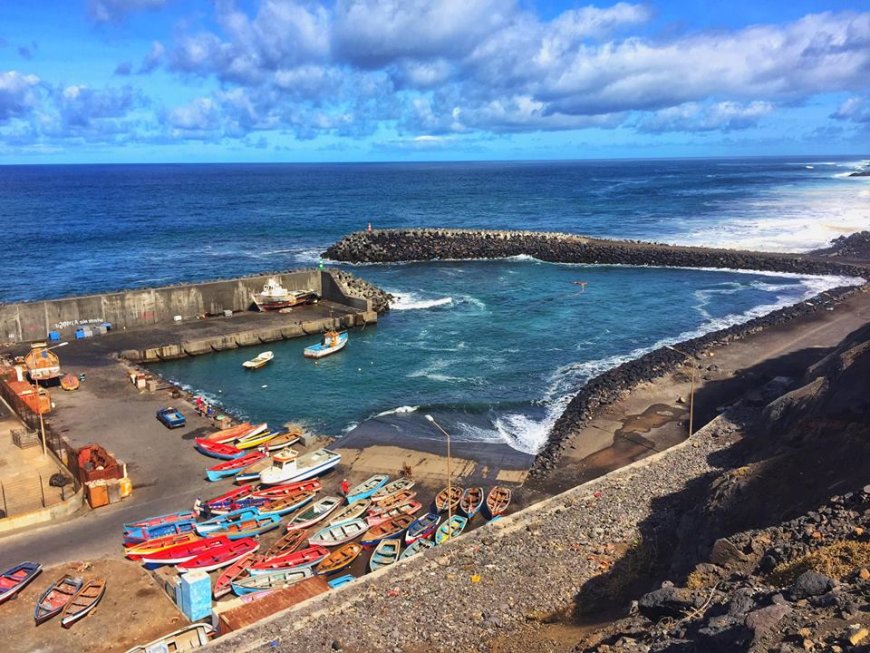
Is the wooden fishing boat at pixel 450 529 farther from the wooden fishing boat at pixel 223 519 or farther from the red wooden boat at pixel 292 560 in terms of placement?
the wooden fishing boat at pixel 223 519

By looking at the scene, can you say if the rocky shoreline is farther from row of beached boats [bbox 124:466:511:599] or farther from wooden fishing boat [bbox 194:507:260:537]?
wooden fishing boat [bbox 194:507:260:537]

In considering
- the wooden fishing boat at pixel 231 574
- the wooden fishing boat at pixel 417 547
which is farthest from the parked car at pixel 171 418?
the wooden fishing boat at pixel 417 547

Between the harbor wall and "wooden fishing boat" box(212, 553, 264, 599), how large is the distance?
35565mm

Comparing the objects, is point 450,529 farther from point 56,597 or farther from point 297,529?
point 56,597

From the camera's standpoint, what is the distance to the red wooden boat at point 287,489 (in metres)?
30.4

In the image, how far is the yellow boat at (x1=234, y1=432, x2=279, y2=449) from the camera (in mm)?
34956

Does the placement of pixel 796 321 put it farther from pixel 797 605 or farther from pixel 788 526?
pixel 797 605

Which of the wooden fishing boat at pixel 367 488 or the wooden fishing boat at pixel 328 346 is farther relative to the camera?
the wooden fishing boat at pixel 328 346

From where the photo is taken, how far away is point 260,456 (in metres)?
33.9

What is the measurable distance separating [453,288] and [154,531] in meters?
52.0

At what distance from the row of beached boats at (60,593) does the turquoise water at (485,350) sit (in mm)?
17199

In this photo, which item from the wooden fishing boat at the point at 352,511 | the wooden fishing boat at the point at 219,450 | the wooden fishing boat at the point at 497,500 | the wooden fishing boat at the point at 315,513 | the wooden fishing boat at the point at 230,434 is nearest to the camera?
the wooden fishing boat at the point at 315,513

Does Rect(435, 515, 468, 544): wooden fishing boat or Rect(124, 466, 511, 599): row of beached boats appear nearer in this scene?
Rect(124, 466, 511, 599): row of beached boats

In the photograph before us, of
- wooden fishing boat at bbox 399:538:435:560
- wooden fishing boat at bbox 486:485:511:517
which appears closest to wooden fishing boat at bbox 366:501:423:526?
wooden fishing boat at bbox 399:538:435:560
